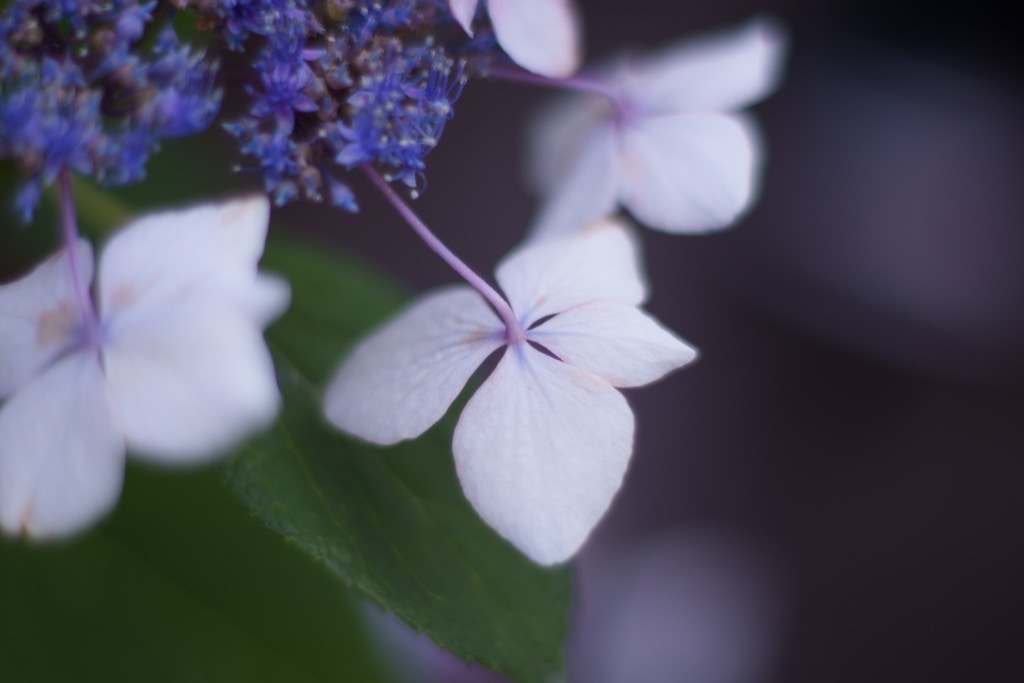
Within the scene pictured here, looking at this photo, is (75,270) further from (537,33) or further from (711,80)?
(711,80)

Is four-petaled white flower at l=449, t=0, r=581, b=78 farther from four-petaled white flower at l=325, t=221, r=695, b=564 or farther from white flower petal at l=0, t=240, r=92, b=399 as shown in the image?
white flower petal at l=0, t=240, r=92, b=399

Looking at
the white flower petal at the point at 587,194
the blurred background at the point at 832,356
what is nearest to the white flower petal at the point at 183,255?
the white flower petal at the point at 587,194

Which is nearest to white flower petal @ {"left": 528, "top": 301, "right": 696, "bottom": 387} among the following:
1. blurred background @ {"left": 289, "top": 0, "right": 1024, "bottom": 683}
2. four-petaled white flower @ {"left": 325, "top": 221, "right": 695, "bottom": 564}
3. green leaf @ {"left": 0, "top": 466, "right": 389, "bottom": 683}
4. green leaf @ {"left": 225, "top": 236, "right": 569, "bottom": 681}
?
four-petaled white flower @ {"left": 325, "top": 221, "right": 695, "bottom": 564}

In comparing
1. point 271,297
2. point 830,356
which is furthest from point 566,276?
point 830,356

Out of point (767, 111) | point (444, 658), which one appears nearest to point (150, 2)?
point (444, 658)

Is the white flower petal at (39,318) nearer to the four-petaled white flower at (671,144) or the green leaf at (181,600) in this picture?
the four-petaled white flower at (671,144)

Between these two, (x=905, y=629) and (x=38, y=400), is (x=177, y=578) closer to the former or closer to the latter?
(x=38, y=400)
